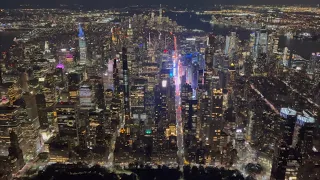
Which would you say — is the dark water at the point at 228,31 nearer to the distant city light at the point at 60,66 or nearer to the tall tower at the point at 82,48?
the tall tower at the point at 82,48

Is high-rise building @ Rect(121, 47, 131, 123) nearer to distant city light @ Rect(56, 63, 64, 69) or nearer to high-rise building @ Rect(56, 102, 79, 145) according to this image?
high-rise building @ Rect(56, 102, 79, 145)

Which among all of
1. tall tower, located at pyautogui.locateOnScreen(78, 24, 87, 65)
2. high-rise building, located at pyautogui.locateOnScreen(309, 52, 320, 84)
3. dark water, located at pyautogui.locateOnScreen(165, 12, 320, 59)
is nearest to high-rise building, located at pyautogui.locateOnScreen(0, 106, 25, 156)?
tall tower, located at pyautogui.locateOnScreen(78, 24, 87, 65)

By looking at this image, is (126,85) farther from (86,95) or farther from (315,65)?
(315,65)

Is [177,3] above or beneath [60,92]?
above

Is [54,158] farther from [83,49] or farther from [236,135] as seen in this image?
[83,49]

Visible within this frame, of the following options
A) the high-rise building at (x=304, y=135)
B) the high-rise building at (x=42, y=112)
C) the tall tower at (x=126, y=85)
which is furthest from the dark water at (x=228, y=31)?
the high-rise building at (x=42, y=112)

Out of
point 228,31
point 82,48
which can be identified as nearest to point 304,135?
point 228,31

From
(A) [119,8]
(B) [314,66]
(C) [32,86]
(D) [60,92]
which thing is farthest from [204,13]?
(C) [32,86]
